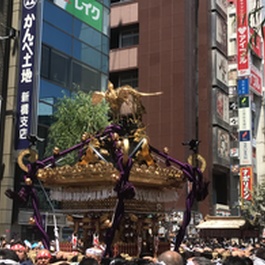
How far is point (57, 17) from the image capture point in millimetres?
28562

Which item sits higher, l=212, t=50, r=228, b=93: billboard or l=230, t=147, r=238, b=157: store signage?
l=212, t=50, r=228, b=93: billboard

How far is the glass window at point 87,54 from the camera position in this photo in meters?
30.1

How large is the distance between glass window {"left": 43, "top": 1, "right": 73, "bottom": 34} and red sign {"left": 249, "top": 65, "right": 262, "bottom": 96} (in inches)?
863

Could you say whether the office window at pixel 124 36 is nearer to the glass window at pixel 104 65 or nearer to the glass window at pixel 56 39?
the glass window at pixel 104 65

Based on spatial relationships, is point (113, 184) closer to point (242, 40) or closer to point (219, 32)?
point (242, 40)

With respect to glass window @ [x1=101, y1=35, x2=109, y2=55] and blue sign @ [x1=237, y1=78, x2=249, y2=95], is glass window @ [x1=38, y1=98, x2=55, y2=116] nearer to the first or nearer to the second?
glass window @ [x1=101, y1=35, x2=109, y2=55]

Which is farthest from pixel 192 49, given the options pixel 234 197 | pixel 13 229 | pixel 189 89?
pixel 13 229

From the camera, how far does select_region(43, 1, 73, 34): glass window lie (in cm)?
2766

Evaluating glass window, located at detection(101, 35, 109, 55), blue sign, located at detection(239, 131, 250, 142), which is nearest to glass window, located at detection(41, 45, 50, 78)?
glass window, located at detection(101, 35, 109, 55)

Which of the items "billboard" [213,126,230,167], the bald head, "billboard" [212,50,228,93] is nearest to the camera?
the bald head

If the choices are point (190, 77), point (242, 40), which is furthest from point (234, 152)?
point (242, 40)

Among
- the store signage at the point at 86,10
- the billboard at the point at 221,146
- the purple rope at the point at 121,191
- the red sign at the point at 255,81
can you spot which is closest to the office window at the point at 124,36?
the red sign at the point at 255,81

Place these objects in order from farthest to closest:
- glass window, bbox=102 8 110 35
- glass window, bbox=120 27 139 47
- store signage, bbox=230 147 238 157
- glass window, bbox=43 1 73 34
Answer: glass window, bbox=120 27 139 47
store signage, bbox=230 147 238 157
glass window, bbox=102 8 110 35
glass window, bbox=43 1 73 34

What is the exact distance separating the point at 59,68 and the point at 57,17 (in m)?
2.97
